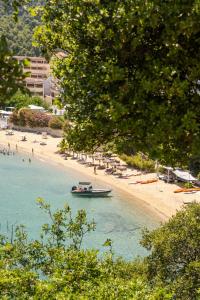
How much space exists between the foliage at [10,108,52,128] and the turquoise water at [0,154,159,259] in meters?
17.3

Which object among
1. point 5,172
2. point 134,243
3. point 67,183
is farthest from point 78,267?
point 5,172

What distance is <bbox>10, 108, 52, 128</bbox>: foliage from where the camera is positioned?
96.1 meters

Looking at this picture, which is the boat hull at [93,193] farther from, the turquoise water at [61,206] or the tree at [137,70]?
the tree at [137,70]

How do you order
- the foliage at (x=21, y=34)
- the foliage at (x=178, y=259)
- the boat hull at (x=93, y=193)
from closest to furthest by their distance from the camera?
the foliage at (x=178, y=259) → the boat hull at (x=93, y=193) → the foliage at (x=21, y=34)

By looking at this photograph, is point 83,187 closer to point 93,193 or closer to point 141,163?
point 93,193

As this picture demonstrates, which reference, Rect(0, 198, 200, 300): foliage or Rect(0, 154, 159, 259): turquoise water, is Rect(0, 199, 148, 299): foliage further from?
Rect(0, 154, 159, 259): turquoise water

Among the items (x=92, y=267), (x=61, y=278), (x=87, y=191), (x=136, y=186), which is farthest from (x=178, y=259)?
(x=136, y=186)

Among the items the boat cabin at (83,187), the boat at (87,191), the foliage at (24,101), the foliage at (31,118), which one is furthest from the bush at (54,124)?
the boat at (87,191)

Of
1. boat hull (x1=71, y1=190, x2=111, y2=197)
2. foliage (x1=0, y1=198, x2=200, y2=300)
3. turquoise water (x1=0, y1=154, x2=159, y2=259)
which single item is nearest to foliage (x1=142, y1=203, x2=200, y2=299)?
foliage (x1=0, y1=198, x2=200, y2=300)

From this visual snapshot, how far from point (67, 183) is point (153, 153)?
183ft

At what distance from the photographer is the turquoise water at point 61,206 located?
44.8 meters

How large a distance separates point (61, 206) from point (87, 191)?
4.38m

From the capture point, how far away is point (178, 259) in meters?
22.2

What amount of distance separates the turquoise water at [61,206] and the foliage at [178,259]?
1482 centimetres
